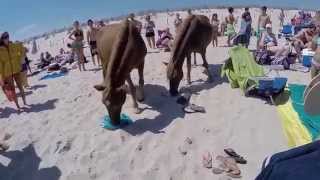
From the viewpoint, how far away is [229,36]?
17.9m

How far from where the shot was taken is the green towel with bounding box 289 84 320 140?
7628mm

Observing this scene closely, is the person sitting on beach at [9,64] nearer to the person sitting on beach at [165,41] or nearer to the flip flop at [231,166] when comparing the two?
the flip flop at [231,166]

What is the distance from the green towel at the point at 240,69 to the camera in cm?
1089

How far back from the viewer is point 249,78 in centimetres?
1048

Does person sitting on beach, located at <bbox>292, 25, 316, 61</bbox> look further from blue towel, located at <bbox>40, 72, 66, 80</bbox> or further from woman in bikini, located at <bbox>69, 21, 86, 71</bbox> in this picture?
blue towel, located at <bbox>40, 72, 66, 80</bbox>

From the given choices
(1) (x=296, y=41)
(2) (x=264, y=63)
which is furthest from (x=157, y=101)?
(1) (x=296, y=41)

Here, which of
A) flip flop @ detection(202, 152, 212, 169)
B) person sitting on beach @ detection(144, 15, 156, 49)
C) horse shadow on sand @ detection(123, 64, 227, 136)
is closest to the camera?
flip flop @ detection(202, 152, 212, 169)

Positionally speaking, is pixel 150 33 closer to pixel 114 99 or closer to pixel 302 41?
pixel 302 41

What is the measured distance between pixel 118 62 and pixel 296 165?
308 inches

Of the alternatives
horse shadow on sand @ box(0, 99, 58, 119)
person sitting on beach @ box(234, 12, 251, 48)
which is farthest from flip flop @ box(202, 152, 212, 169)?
person sitting on beach @ box(234, 12, 251, 48)

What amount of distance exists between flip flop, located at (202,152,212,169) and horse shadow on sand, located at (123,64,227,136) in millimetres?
1401

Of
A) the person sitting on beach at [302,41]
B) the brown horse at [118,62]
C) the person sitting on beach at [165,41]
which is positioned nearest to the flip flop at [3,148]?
the brown horse at [118,62]

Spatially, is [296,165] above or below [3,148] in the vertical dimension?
above

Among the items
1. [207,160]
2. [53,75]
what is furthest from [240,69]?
[53,75]
